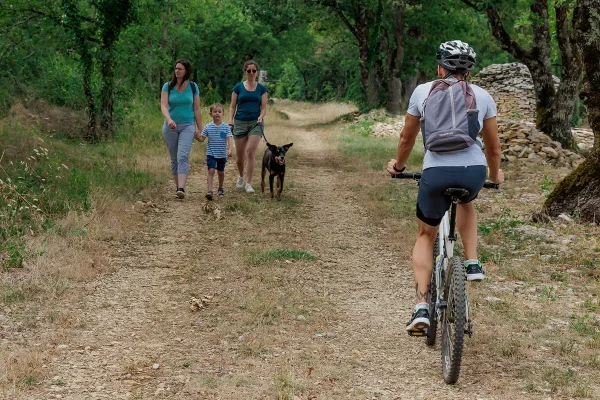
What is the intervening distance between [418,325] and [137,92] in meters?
16.4

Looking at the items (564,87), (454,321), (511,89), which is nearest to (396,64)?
(511,89)

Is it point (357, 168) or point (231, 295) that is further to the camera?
point (357, 168)

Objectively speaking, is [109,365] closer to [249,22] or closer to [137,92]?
[137,92]

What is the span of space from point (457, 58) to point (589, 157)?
19.7 ft

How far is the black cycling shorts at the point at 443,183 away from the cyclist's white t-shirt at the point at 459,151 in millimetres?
34

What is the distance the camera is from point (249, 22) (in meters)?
32.8

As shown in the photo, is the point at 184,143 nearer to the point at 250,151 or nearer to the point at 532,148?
the point at 250,151

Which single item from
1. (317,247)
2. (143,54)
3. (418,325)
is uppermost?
(143,54)

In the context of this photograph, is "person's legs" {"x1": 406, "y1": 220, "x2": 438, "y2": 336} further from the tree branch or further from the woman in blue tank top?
the tree branch

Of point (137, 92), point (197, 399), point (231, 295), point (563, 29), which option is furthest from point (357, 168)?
point (197, 399)

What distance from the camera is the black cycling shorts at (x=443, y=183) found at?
4223 millimetres

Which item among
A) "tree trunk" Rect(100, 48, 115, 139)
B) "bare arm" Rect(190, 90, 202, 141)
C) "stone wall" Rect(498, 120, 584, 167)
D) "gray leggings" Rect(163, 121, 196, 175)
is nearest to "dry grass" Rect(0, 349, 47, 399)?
"gray leggings" Rect(163, 121, 196, 175)

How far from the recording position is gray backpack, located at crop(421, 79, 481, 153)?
4.17 meters

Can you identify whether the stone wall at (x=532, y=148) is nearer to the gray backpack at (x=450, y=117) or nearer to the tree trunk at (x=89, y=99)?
the tree trunk at (x=89, y=99)
